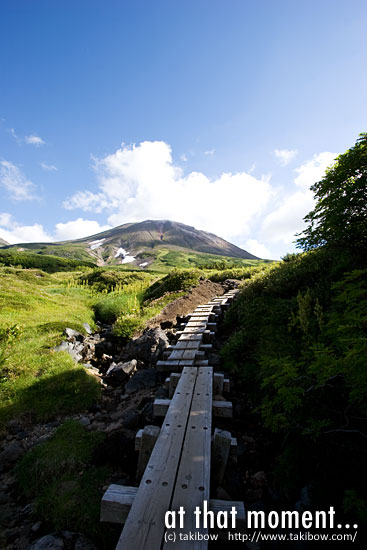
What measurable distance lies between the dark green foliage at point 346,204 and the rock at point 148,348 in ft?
16.9

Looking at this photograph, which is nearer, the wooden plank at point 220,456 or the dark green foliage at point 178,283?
the wooden plank at point 220,456

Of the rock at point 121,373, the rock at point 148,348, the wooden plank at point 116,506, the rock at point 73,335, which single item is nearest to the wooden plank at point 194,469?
the wooden plank at point 116,506

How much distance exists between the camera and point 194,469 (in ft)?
8.31

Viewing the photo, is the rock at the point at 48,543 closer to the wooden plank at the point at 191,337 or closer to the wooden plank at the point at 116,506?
the wooden plank at the point at 116,506

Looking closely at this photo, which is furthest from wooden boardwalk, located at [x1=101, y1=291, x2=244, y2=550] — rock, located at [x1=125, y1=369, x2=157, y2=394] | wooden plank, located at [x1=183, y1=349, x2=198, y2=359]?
rock, located at [x1=125, y1=369, x2=157, y2=394]

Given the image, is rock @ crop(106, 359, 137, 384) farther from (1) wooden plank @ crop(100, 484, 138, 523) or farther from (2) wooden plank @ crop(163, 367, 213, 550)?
(1) wooden plank @ crop(100, 484, 138, 523)

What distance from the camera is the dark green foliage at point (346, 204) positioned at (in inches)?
206

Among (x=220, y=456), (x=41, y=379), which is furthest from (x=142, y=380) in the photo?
(x=220, y=456)

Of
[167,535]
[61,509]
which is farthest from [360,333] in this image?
[61,509]

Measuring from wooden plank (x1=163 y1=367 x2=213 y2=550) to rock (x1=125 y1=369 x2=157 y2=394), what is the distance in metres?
2.06

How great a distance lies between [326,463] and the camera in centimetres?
290

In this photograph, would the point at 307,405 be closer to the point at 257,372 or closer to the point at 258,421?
the point at 258,421

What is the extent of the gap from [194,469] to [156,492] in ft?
1.53

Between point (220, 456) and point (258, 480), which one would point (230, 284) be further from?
point (220, 456)
